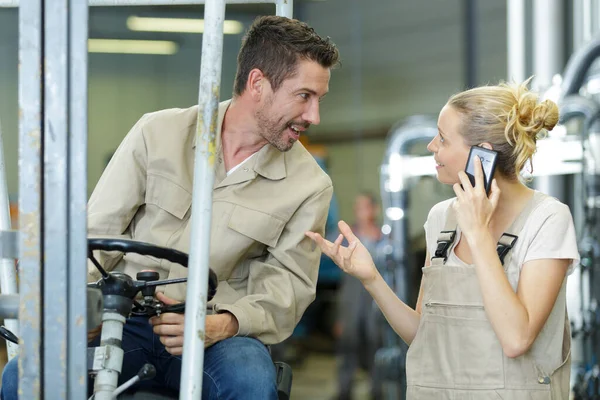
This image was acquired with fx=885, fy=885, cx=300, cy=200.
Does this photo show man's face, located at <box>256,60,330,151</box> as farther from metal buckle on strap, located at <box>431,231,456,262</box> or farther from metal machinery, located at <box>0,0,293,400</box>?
metal machinery, located at <box>0,0,293,400</box>

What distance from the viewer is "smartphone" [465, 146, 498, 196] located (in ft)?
6.07

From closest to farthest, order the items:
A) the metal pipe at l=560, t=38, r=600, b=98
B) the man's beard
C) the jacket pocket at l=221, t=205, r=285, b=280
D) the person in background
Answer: the jacket pocket at l=221, t=205, r=285, b=280, the man's beard, the metal pipe at l=560, t=38, r=600, b=98, the person in background

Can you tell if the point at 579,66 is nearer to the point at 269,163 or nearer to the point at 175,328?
the point at 269,163

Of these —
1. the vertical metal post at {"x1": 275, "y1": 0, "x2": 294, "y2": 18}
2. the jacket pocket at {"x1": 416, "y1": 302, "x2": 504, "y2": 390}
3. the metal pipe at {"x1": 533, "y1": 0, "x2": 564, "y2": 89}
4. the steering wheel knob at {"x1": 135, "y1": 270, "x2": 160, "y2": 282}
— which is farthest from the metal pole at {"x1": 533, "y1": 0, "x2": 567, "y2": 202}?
the steering wheel knob at {"x1": 135, "y1": 270, "x2": 160, "y2": 282}

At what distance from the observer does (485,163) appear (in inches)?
73.4

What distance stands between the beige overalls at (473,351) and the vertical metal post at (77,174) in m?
0.87

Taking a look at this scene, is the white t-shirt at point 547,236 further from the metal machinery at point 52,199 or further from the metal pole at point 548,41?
the metal pole at point 548,41

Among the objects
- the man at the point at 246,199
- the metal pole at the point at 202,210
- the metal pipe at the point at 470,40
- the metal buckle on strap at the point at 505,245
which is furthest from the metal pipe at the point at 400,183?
the metal pole at the point at 202,210

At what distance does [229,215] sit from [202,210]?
2.47 feet

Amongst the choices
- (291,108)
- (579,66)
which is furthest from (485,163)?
(579,66)

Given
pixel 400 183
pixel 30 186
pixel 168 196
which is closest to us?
pixel 30 186

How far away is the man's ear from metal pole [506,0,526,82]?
3.68 m

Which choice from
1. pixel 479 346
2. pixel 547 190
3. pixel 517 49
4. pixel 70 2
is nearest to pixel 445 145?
pixel 479 346

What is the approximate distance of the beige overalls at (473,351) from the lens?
179cm
